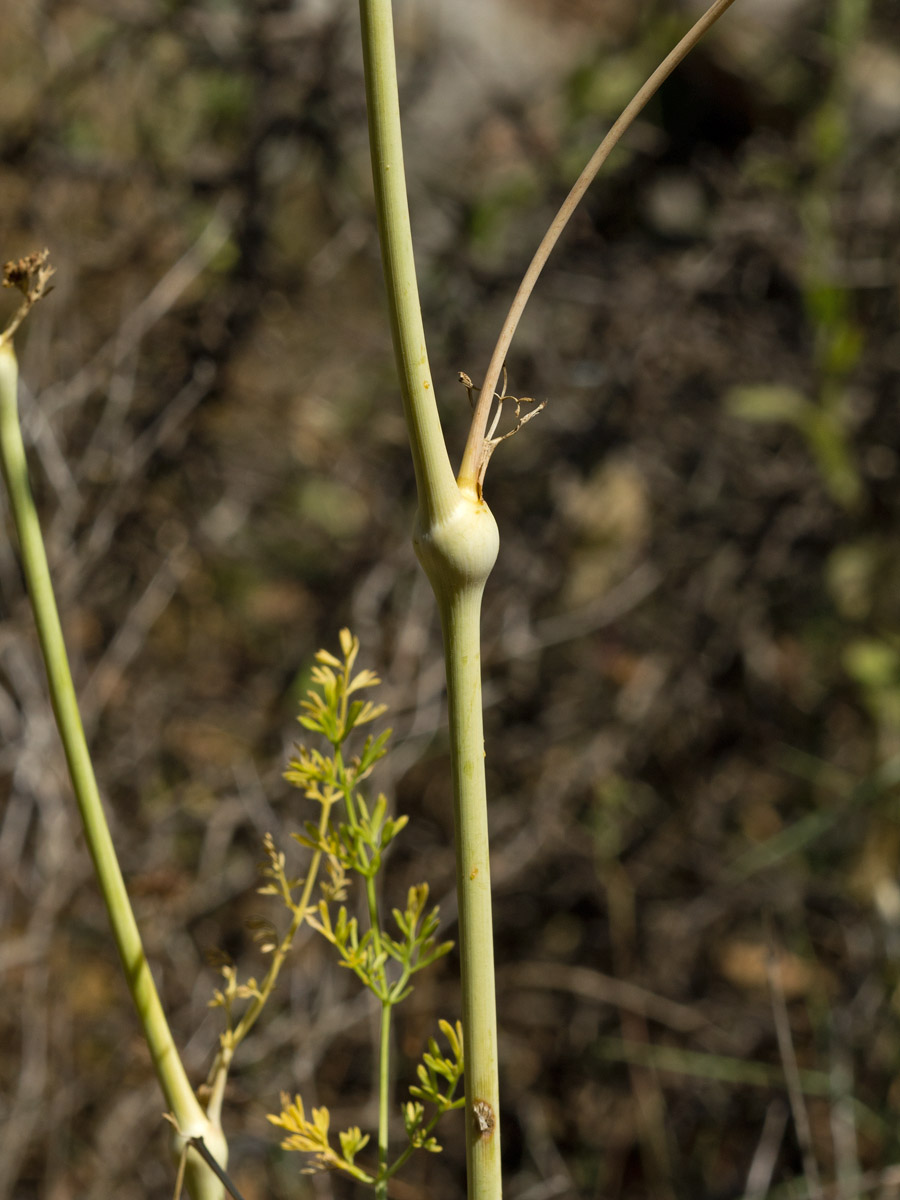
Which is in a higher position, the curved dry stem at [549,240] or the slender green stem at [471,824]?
the curved dry stem at [549,240]

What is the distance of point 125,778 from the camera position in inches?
50.2

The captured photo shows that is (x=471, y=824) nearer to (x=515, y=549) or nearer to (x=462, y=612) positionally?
(x=462, y=612)

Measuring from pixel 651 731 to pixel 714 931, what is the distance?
300mm

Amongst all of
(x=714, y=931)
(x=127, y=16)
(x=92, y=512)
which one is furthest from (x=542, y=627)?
(x=127, y=16)

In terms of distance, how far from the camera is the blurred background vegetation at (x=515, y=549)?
1.22 m

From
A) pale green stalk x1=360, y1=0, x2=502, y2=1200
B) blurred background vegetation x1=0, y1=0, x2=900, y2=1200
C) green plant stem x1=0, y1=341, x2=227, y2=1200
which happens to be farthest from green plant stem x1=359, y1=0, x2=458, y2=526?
blurred background vegetation x1=0, y1=0, x2=900, y2=1200

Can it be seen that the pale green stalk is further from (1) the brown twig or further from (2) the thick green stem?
(1) the brown twig

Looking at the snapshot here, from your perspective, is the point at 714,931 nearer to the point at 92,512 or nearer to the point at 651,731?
the point at 651,731

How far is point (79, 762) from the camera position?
0.32 meters

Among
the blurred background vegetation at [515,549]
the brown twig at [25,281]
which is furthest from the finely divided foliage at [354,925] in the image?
the blurred background vegetation at [515,549]

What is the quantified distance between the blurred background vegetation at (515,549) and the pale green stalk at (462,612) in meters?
0.92

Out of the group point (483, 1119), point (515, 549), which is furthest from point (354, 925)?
point (515, 549)

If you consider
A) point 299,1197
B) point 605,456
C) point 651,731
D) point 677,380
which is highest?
point 677,380

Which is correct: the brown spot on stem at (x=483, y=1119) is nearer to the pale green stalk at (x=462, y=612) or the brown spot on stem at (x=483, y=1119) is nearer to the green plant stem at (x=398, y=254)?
the pale green stalk at (x=462, y=612)
